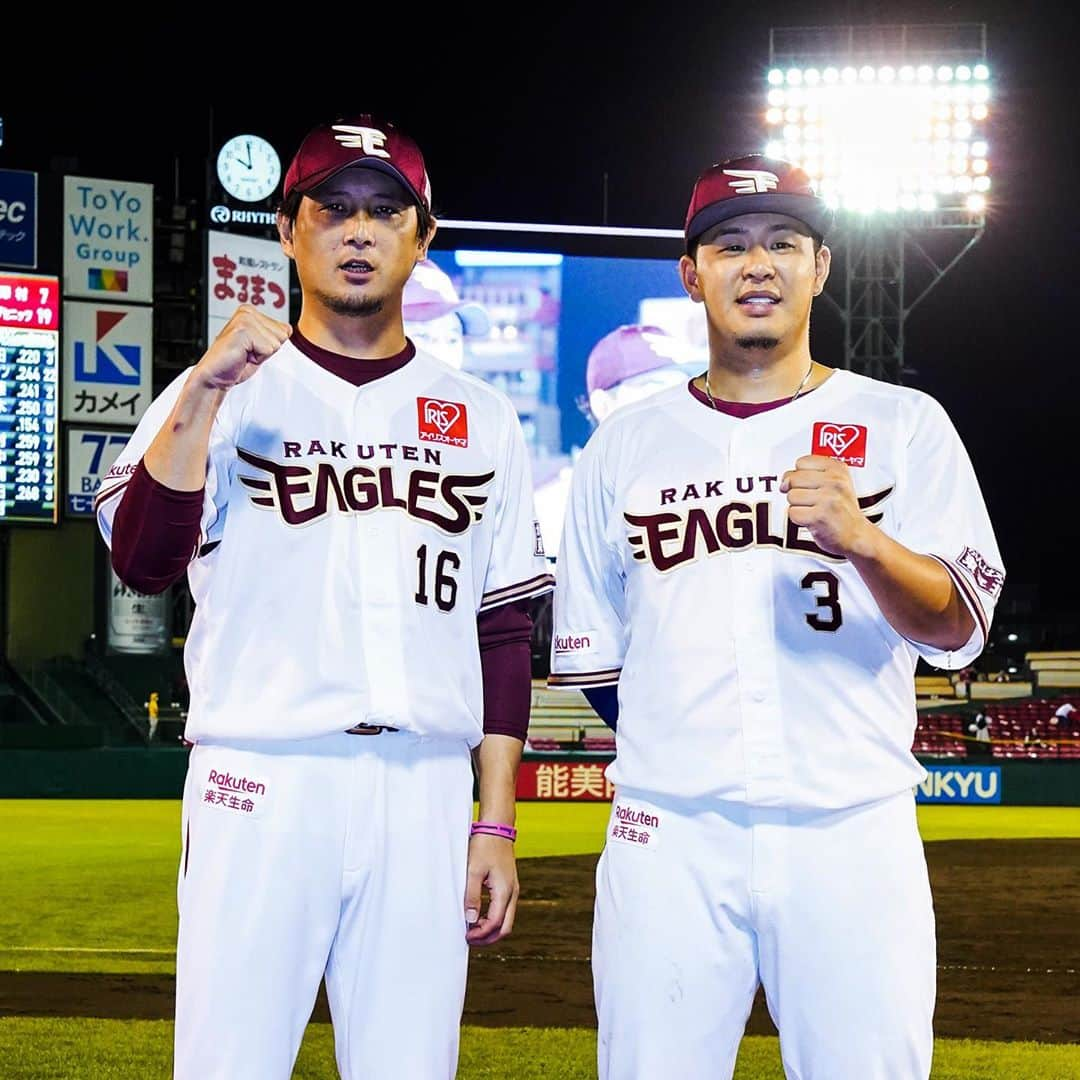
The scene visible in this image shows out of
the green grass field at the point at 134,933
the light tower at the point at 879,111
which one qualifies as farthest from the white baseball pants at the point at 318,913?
the light tower at the point at 879,111

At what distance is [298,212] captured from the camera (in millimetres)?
3156

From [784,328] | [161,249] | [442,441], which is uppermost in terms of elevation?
[161,249]

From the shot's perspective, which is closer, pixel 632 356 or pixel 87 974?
pixel 87 974

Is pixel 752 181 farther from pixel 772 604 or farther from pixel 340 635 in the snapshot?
pixel 340 635

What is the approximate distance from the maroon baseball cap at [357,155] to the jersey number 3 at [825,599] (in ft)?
3.52

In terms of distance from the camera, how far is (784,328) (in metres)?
3.17

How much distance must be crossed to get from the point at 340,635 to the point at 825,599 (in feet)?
3.08

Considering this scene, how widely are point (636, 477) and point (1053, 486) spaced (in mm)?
52528

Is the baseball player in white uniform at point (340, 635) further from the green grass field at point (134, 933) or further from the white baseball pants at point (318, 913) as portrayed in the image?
the green grass field at point (134, 933)

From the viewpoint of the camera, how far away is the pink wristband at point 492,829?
3006 millimetres

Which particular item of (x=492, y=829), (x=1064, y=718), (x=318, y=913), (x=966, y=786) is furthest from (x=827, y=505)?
(x=1064, y=718)

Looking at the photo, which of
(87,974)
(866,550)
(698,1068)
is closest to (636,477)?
(866,550)

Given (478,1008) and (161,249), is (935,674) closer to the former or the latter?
(161,249)

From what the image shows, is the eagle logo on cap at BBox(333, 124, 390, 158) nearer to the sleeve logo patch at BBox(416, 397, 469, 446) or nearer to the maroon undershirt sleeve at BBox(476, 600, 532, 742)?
the sleeve logo patch at BBox(416, 397, 469, 446)
